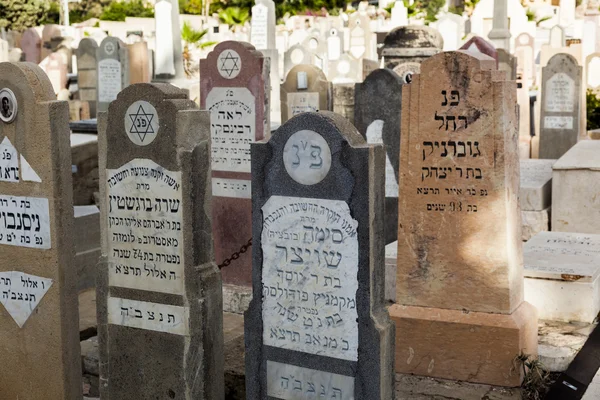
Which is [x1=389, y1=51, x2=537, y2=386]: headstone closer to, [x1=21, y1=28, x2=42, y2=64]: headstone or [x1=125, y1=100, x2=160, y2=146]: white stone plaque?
[x1=125, y1=100, x2=160, y2=146]: white stone plaque

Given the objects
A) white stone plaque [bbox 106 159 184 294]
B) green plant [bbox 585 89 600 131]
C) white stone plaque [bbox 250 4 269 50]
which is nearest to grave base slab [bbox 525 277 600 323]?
white stone plaque [bbox 106 159 184 294]

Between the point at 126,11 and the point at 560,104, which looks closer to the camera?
the point at 560,104

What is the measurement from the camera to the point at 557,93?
12219mm

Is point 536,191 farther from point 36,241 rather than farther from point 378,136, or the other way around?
point 36,241

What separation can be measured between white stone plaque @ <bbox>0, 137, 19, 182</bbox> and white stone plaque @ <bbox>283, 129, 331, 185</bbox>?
1.69 meters

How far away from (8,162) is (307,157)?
6.16 feet

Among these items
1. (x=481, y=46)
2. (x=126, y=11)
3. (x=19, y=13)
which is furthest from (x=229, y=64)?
(x=126, y=11)

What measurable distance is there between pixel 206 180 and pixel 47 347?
4.57 feet

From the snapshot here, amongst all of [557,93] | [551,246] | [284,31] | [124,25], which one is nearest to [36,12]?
[124,25]

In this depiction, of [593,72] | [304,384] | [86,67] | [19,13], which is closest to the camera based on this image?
[304,384]

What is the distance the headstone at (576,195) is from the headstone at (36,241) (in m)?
4.93

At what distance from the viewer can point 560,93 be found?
1219 cm

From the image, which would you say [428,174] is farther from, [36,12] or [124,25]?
[36,12]

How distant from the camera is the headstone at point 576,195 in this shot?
775cm
